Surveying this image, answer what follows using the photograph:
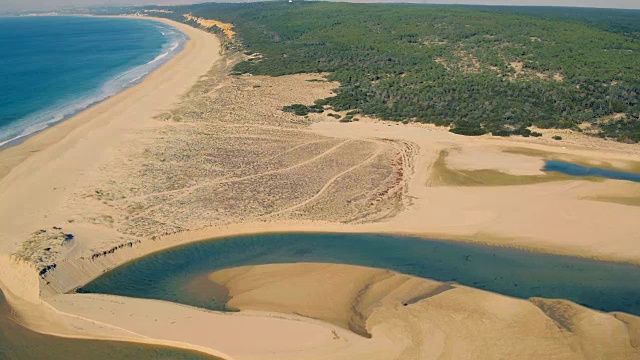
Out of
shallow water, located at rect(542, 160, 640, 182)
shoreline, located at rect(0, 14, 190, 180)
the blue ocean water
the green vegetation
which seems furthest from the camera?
the blue ocean water

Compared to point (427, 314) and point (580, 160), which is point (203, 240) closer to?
point (427, 314)

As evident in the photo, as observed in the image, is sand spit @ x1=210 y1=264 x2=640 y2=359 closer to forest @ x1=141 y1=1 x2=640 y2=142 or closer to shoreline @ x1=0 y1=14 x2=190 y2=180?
shoreline @ x1=0 y1=14 x2=190 y2=180

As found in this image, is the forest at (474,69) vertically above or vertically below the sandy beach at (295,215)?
above

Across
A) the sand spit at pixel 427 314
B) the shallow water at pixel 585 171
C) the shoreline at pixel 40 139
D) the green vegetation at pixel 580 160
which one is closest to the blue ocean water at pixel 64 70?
the shoreline at pixel 40 139

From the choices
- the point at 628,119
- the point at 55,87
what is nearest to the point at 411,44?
the point at 628,119

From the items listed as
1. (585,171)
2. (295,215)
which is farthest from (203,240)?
(585,171)

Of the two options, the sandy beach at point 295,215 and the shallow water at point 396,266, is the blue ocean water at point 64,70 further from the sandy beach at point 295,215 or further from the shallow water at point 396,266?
the shallow water at point 396,266

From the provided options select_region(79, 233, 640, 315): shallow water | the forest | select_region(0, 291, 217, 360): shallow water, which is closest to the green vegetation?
the forest
